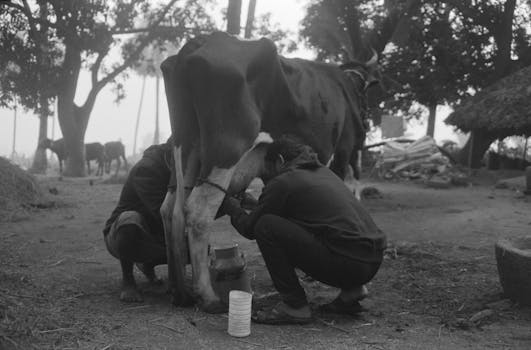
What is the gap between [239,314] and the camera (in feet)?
10.2

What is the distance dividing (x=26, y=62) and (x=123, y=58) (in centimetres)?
402

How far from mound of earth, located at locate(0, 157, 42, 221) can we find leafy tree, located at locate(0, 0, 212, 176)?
6511 mm

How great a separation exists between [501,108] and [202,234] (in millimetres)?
13435

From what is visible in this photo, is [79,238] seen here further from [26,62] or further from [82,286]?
[26,62]

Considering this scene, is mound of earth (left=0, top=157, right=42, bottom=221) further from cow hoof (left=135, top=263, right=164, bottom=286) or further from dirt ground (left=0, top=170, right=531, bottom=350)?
cow hoof (left=135, top=263, right=164, bottom=286)

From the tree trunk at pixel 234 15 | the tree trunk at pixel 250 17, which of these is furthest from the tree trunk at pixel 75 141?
the tree trunk at pixel 234 15

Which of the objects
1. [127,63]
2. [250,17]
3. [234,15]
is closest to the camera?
[234,15]

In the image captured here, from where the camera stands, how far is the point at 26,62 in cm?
1617

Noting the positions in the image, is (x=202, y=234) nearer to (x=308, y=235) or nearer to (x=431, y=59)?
(x=308, y=235)

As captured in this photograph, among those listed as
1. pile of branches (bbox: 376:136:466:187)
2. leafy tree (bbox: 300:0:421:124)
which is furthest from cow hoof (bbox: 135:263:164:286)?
pile of branches (bbox: 376:136:466:187)

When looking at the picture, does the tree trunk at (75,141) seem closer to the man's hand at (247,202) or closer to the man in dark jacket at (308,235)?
the man's hand at (247,202)

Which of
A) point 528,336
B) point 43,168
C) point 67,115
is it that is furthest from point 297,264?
point 43,168

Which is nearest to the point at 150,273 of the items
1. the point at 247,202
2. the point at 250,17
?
the point at 247,202

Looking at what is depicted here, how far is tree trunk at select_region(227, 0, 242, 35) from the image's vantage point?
11555mm
